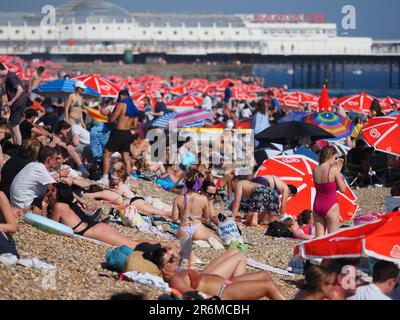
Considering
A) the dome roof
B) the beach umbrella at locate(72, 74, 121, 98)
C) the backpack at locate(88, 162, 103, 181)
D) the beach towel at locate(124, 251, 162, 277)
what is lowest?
the backpack at locate(88, 162, 103, 181)

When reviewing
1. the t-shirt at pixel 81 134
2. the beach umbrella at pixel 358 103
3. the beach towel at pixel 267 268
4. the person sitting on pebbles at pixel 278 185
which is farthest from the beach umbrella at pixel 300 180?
the beach umbrella at pixel 358 103

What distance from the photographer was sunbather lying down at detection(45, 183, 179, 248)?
23.6 ft

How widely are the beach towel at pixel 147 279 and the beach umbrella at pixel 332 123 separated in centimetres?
796

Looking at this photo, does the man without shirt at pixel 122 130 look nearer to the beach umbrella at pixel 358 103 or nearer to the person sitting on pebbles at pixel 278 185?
the person sitting on pebbles at pixel 278 185

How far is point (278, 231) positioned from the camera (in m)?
8.93

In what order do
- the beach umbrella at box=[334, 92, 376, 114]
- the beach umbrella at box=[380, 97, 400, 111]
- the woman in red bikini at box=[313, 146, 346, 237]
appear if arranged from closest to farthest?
the woman in red bikini at box=[313, 146, 346, 237]
the beach umbrella at box=[334, 92, 376, 114]
the beach umbrella at box=[380, 97, 400, 111]

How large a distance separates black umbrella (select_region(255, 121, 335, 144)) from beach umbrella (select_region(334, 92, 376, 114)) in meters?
5.25

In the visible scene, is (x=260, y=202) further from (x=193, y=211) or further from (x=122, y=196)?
(x=193, y=211)

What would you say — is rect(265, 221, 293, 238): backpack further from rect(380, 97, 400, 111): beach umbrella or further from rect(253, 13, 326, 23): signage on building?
rect(253, 13, 326, 23): signage on building

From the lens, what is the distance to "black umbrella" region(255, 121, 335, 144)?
39.8 ft

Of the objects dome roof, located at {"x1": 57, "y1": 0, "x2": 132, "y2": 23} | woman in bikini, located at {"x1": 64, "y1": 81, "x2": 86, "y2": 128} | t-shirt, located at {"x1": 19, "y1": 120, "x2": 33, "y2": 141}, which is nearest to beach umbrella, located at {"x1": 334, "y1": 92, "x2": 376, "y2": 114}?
woman in bikini, located at {"x1": 64, "y1": 81, "x2": 86, "y2": 128}

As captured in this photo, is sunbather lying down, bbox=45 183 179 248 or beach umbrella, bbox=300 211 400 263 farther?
sunbather lying down, bbox=45 183 179 248

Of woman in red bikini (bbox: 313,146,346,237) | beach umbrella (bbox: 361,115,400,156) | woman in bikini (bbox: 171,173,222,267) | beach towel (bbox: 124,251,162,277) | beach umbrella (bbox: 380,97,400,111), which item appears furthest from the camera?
beach umbrella (bbox: 380,97,400,111)

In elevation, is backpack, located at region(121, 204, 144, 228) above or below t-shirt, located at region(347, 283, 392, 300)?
below
